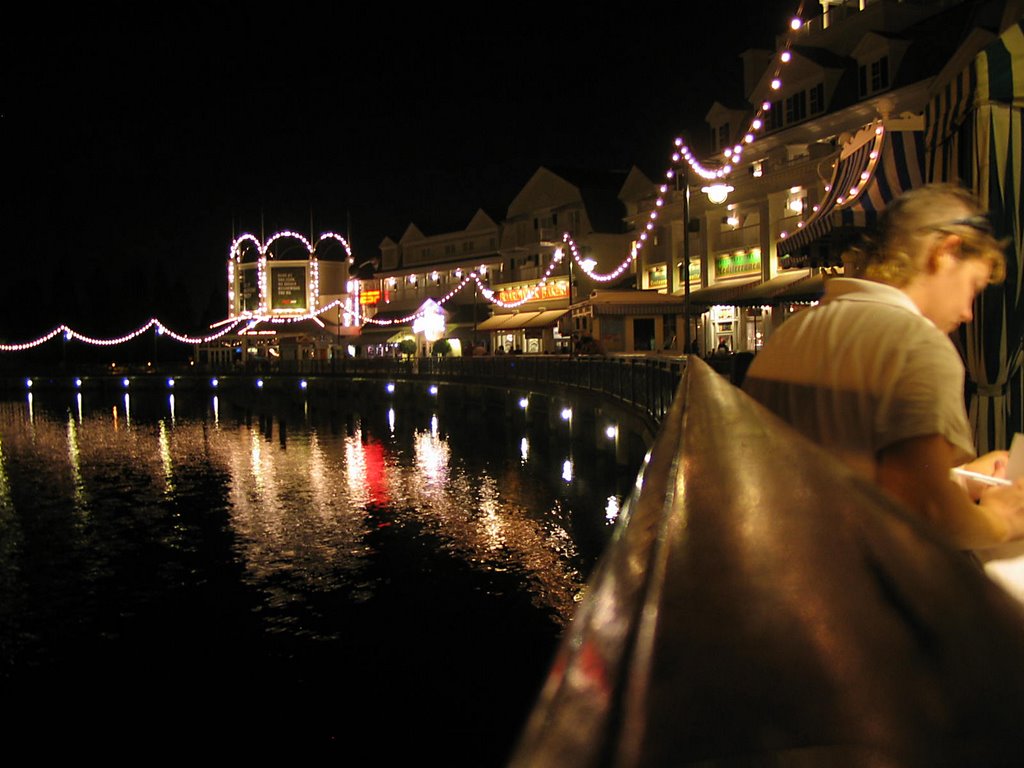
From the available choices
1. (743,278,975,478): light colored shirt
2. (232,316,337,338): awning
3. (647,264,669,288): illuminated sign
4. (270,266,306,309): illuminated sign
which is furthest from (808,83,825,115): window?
(270,266,306,309): illuminated sign

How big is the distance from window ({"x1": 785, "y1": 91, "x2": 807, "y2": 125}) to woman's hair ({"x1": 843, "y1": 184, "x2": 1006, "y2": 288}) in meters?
32.4

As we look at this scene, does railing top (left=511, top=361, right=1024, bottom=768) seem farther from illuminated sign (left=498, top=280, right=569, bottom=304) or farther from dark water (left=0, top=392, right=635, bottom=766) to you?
illuminated sign (left=498, top=280, right=569, bottom=304)

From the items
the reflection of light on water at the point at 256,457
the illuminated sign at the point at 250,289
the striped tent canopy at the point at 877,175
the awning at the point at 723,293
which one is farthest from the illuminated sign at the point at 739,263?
the illuminated sign at the point at 250,289

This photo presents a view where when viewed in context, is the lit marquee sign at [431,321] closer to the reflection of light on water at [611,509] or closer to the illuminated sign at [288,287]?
the illuminated sign at [288,287]

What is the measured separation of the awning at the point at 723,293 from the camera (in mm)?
28766

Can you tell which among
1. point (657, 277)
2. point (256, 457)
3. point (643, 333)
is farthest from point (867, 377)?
point (657, 277)

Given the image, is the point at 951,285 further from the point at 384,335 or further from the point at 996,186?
the point at 384,335

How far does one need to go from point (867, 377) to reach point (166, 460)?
3383cm

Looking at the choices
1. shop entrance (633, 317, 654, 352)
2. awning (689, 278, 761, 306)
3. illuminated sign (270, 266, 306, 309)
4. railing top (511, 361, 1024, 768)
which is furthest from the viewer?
illuminated sign (270, 266, 306, 309)

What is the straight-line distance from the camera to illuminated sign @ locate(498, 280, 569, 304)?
54562mm

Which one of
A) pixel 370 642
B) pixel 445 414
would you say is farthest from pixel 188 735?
pixel 445 414

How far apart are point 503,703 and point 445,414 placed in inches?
1521

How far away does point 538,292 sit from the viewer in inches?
2235

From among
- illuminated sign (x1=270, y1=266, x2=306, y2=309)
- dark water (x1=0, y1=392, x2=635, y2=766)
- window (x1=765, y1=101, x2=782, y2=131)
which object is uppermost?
window (x1=765, y1=101, x2=782, y2=131)
